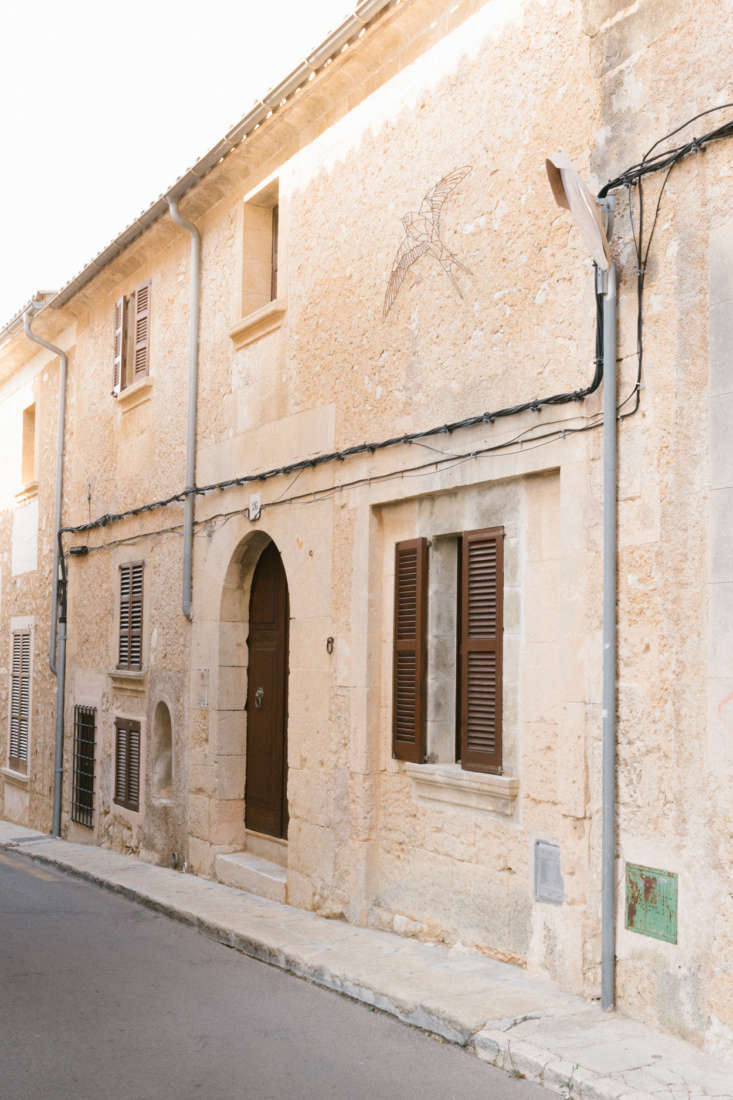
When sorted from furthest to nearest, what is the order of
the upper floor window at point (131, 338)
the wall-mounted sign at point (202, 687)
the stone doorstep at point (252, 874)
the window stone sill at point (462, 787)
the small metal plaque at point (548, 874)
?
the upper floor window at point (131, 338) → the wall-mounted sign at point (202, 687) → the stone doorstep at point (252, 874) → the window stone sill at point (462, 787) → the small metal plaque at point (548, 874)

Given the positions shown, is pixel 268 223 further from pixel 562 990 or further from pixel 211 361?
pixel 562 990

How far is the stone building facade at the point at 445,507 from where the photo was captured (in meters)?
5.72

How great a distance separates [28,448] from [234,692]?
28.2 ft

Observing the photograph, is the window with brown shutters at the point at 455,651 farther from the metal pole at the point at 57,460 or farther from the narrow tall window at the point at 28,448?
the narrow tall window at the point at 28,448

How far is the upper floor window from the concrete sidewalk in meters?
5.93

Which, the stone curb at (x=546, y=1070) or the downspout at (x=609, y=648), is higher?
the downspout at (x=609, y=648)

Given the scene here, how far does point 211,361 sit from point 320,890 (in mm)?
4995

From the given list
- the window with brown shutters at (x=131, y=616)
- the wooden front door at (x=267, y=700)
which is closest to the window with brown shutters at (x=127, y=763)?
the window with brown shutters at (x=131, y=616)

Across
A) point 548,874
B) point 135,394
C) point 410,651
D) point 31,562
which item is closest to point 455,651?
point 410,651

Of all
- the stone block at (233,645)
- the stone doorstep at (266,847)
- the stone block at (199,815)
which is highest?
the stone block at (233,645)

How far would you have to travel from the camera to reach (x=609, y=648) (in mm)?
6004

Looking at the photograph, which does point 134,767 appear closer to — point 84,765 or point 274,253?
point 84,765

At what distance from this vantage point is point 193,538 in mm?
11156

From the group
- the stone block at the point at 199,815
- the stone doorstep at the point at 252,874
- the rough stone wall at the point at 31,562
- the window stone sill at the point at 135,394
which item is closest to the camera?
the stone doorstep at the point at 252,874
